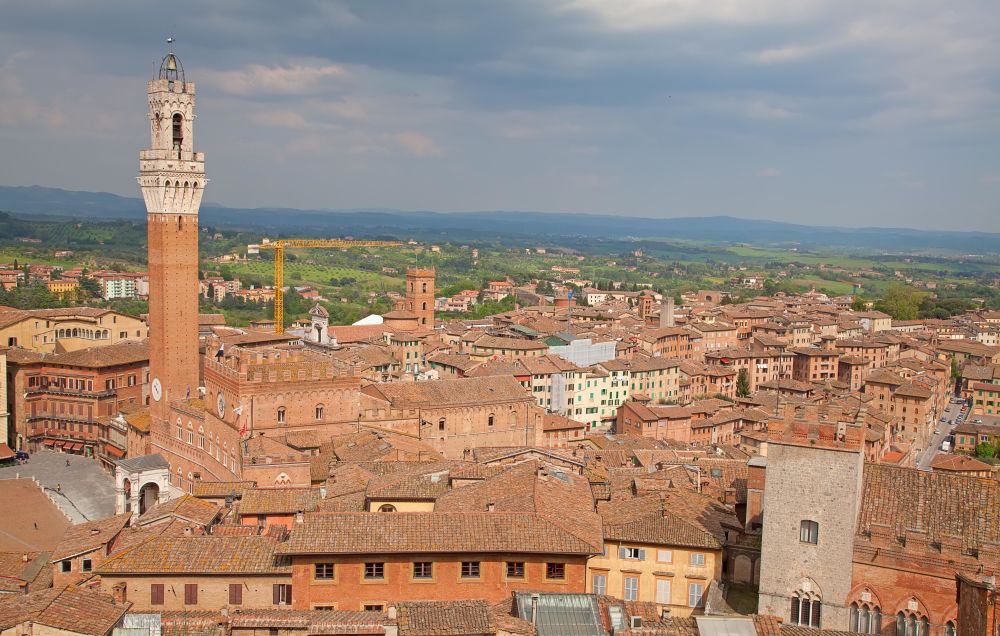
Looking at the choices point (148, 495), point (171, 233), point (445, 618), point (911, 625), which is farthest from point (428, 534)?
point (171, 233)

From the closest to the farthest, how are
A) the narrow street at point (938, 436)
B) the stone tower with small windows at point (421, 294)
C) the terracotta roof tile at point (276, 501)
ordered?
the terracotta roof tile at point (276, 501) < the narrow street at point (938, 436) < the stone tower with small windows at point (421, 294)

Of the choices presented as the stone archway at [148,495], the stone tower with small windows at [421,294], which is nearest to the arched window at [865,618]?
the stone archway at [148,495]

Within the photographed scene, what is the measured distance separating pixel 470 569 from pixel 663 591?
15.5 ft

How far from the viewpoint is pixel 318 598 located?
19438 mm

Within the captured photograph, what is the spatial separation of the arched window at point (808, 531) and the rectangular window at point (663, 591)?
3721 millimetres

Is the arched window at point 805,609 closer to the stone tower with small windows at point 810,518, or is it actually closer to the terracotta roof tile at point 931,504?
the stone tower with small windows at point 810,518

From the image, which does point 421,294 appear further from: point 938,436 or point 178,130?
point 178,130

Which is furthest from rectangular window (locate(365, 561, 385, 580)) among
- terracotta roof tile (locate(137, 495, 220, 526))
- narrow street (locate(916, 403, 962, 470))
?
narrow street (locate(916, 403, 962, 470))

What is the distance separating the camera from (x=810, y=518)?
1892 centimetres

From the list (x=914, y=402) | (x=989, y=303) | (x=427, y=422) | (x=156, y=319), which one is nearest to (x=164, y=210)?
(x=156, y=319)

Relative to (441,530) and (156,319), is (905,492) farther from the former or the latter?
(156,319)

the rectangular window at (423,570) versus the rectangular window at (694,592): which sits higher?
the rectangular window at (423,570)

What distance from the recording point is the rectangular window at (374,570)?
64.3 ft

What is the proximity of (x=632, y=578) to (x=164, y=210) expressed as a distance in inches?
1237
